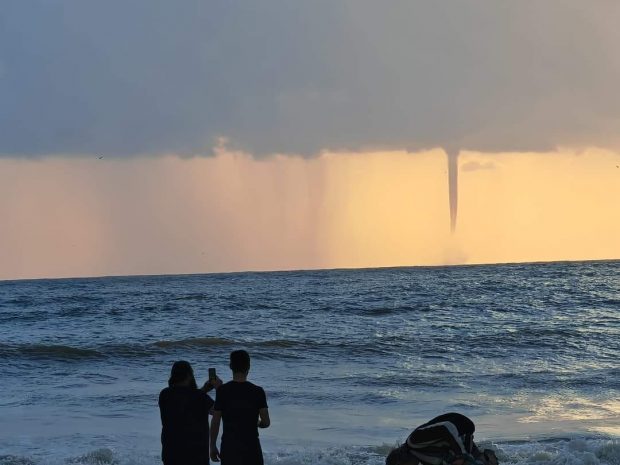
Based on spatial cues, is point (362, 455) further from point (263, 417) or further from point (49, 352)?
point (49, 352)

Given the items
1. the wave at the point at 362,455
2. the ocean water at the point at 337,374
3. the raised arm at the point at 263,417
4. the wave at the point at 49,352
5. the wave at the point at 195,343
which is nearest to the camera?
the raised arm at the point at 263,417

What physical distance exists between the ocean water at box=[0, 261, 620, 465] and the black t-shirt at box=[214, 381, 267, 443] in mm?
4454

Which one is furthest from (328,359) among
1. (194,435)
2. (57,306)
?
(57,306)

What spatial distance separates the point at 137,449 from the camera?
38.2 feet

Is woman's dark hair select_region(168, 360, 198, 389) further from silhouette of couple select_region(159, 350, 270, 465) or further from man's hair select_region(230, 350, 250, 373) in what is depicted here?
man's hair select_region(230, 350, 250, 373)

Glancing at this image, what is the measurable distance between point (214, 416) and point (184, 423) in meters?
0.23

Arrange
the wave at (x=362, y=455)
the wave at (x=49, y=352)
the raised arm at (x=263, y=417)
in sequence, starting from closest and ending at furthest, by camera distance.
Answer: the raised arm at (x=263, y=417) → the wave at (x=362, y=455) → the wave at (x=49, y=352)

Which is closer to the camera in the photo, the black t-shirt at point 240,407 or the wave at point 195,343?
the black t-shirt at point 240,407

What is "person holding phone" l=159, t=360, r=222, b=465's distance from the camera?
21.2ft

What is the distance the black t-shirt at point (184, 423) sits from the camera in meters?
6.46

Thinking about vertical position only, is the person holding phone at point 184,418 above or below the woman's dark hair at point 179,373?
below

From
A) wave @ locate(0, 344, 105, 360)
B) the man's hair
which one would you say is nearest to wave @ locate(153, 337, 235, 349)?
wave @ locate(0, 344, 105, 360)

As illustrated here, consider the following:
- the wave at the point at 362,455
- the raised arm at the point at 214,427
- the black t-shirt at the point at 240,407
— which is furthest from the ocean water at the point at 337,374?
the black t-shirt at the point at 240,407

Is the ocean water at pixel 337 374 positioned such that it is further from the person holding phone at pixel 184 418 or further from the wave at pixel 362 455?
the person holding phone at pixel 184 418
